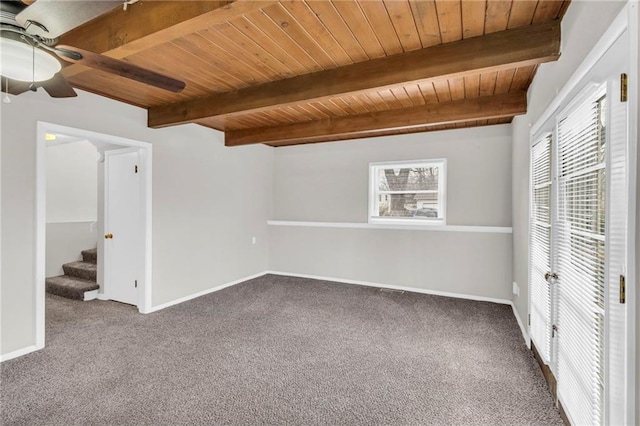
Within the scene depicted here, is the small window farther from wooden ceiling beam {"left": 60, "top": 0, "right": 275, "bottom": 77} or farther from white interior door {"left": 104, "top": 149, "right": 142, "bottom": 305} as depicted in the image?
wooden ceiling beam {"left": 60, "top": 0, "right": 275, "bottom": 77}

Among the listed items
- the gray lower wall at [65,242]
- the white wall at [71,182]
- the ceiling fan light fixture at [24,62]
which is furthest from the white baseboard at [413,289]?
the ceiling fan light fixture at [24,62]

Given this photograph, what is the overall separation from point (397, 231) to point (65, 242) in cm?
569

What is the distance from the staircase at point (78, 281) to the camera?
4258 millimetres

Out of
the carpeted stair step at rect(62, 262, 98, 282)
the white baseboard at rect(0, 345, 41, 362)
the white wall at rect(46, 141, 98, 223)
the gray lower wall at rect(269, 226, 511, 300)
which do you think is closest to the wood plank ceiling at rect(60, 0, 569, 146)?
the gray lower wall at rect(269, 226, 511, 300)

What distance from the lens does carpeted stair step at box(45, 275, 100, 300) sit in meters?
4.24

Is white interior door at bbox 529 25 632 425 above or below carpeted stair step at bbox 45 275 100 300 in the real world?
above

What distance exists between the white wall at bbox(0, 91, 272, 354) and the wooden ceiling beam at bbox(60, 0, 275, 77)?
3.84 ft

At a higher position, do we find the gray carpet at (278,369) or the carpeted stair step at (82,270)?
the carpeted stair step at (82,270)

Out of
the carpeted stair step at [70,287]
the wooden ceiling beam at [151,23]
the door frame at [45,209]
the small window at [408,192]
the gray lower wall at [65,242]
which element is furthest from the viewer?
the gray lower wall at [65,242]

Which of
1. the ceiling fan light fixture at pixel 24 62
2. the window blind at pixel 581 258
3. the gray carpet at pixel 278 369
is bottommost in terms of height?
the gray carpet at pixel 278 369

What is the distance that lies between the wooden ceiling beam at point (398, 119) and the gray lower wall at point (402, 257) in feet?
5.71

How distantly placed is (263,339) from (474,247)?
3.17 meters

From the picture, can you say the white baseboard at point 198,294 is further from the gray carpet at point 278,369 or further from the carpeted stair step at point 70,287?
the carpeted stair step at point 70,287

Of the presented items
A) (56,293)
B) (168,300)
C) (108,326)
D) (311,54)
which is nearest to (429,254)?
(311,54)
